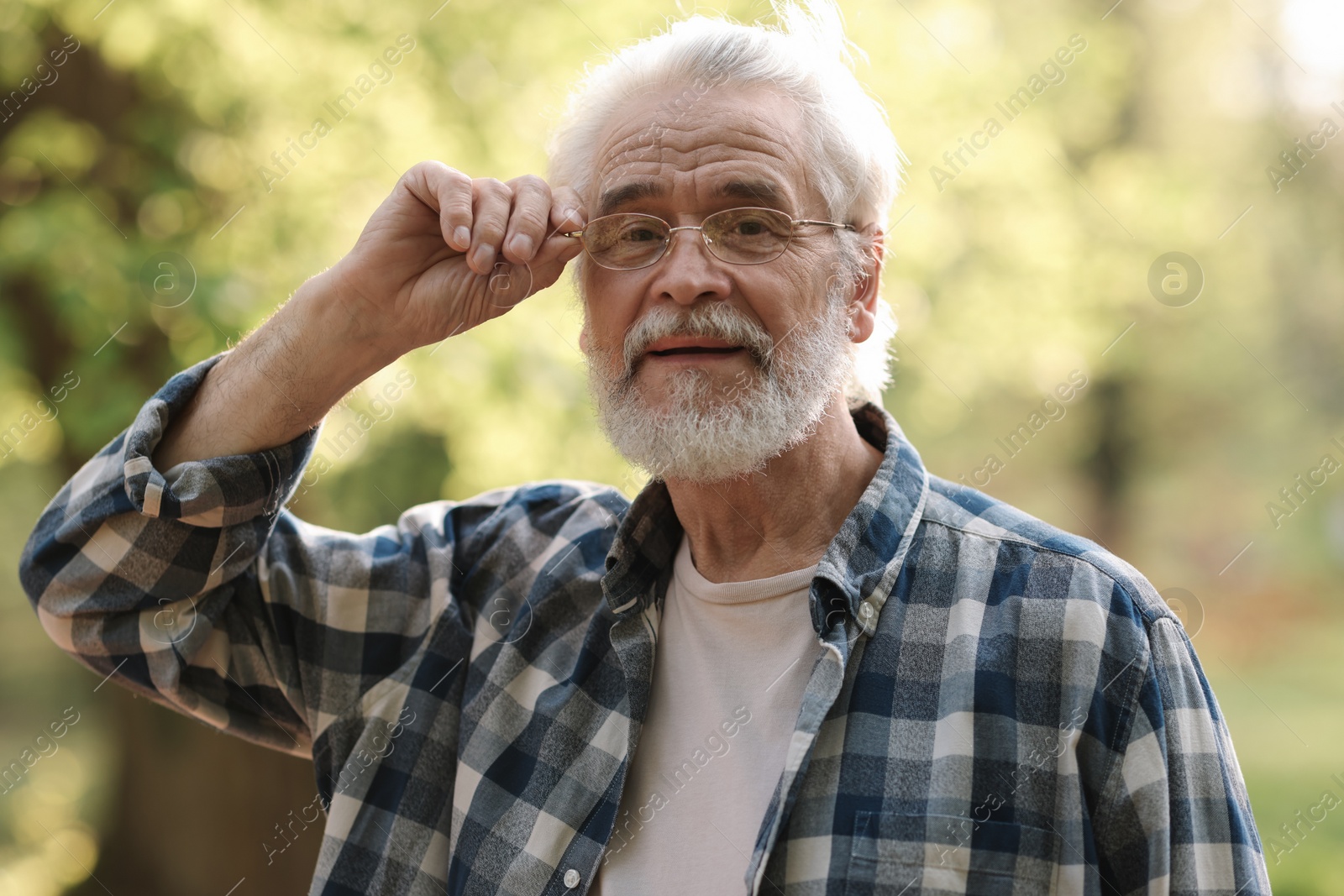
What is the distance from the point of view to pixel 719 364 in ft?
7.22

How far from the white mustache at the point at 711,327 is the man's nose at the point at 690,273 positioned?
0.03 metres

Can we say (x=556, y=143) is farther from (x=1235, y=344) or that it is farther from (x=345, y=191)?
(x=1235, y=344)

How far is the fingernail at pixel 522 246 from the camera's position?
211 centimetres

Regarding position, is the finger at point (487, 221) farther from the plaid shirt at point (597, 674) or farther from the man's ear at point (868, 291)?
the man's ear at point (868, 291)

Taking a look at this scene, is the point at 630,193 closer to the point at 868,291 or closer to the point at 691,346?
the point at 691,346

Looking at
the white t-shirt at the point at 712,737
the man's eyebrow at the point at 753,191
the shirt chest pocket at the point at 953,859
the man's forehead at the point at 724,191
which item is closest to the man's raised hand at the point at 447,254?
the man's forehead at the point at 724,191

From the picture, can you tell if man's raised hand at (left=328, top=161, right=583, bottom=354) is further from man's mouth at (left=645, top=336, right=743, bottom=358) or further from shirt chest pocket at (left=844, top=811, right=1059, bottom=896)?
shirt chest pocket at (left=844, top=811, right=1059, bottom=896)

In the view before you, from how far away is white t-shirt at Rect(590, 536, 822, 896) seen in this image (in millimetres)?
1929

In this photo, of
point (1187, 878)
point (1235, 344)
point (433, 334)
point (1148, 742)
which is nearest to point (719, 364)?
point (433, 334)

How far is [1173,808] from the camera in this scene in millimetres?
1702

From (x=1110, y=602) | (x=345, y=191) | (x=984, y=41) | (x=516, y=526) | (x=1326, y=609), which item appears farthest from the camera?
(x=1326, y=609)

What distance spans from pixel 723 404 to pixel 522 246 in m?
0.55

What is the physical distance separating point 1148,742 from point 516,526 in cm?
147

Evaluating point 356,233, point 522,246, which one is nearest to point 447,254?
point 522,246
